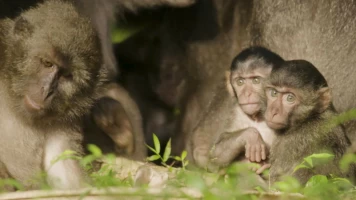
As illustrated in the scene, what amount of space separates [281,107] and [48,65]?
1187 millimetres

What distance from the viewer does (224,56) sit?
23.3 feet

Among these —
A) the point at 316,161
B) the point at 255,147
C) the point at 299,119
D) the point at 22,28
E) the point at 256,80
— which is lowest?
the point at 316,161

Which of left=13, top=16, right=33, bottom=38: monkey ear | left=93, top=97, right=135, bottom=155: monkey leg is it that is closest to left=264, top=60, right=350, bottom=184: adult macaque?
left=93, top=97, right=135, bottom=155: monkey leg

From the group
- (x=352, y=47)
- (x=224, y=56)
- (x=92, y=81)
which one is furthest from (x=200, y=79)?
(x=92, y=81)

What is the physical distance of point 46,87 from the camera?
5.05m

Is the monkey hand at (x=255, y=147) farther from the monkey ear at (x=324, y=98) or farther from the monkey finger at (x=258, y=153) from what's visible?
the monkey ear at (x=324, y=98)

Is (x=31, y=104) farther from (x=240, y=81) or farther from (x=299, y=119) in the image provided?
(x=299, y=119)

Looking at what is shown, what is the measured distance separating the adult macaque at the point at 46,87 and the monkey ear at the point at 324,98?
1.14m

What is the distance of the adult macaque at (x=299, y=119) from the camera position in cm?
522

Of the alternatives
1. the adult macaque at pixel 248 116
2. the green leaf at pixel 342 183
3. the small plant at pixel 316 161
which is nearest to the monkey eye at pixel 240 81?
the adult macaque at pixel 248 116

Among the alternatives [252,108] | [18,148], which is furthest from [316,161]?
[18,148]

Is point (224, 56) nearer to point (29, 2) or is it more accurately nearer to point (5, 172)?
point (29, 2)

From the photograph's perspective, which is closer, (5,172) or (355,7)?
(5,172)

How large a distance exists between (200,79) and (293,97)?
2.05 m
